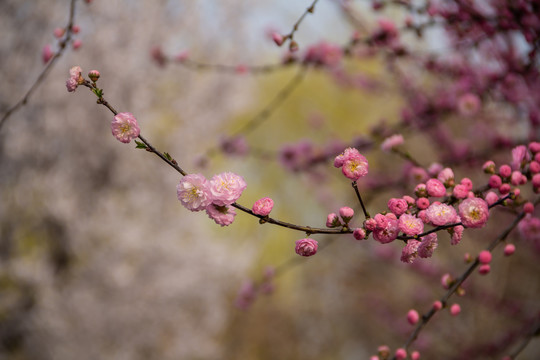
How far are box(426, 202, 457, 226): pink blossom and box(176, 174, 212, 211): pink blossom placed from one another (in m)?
0.40

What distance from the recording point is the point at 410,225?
2.25 ft

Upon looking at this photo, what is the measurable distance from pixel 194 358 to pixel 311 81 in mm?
7983

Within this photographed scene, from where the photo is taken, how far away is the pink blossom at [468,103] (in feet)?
6.03

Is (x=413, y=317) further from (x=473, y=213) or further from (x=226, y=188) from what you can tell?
(x=226, y=188)

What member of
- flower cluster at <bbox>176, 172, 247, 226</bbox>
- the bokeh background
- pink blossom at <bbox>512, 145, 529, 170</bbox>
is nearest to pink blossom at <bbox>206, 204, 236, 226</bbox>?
flower cluster at <bbox>176, 172, 247, 226</bbox>

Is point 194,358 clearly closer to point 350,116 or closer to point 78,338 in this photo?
point 78,338

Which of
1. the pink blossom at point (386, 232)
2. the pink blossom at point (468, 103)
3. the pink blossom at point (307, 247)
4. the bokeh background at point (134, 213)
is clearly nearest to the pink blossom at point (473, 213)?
the pink blossom at point (386, 232)

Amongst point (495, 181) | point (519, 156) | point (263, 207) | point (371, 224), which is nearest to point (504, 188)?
point (495, 181)

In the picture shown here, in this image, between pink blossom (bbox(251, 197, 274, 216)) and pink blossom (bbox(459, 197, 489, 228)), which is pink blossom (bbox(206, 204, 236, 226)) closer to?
Result: pink blossom (bbox(251, 197, 274, 216))

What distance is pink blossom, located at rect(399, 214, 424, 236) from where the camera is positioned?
Result: 679 mm

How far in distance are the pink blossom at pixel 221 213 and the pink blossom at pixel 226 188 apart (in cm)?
2

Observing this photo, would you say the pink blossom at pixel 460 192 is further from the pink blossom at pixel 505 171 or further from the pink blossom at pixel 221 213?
the pink blossom at pixel 221 213

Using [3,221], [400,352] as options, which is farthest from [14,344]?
[400,352]

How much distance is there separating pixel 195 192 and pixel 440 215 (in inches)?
17.6
